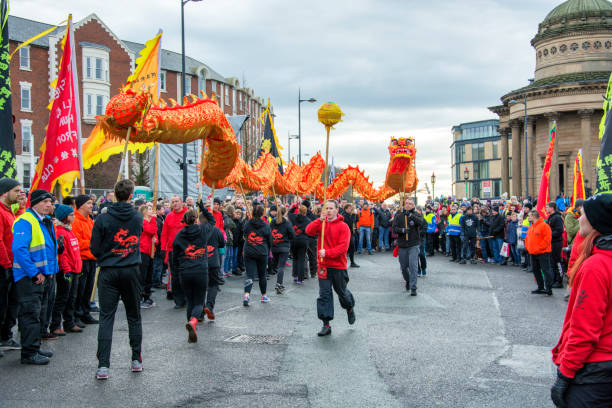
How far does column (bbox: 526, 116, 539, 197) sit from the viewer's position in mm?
50906

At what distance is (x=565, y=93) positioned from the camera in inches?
1913

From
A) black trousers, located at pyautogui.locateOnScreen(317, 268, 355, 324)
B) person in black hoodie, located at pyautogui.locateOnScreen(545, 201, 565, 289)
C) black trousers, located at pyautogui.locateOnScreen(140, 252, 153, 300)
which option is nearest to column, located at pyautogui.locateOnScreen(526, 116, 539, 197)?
person in black hoodie, located at pyautogui.locateOnScreen(545, 201, 565, 289)

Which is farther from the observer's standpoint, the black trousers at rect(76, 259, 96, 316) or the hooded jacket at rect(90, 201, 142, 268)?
the black trousers at rect(76, 259, 96, 316)

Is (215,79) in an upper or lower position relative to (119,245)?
upper

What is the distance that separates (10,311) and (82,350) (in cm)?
104

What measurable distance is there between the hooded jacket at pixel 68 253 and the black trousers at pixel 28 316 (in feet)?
4.33

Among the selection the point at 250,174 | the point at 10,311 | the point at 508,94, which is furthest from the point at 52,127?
the point at 508,94

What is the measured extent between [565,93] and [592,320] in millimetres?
50867

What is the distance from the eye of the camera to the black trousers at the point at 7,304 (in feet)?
22.8

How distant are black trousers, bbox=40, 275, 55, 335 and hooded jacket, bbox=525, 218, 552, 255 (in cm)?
941

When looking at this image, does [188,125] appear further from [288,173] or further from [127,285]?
[288,173]

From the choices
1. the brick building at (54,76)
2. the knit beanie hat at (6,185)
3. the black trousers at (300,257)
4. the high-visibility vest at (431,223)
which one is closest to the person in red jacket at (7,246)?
the knit beanie hat at (6,185)

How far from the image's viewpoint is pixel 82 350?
729cm

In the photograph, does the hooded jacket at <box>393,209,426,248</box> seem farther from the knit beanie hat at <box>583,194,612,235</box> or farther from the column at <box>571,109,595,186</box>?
the column at <box>571,109,595,186</box>
